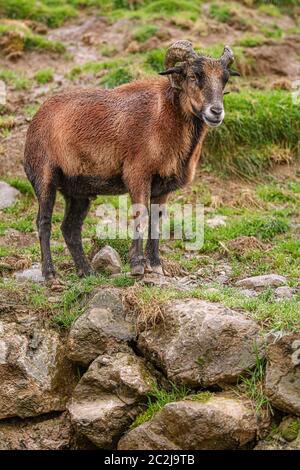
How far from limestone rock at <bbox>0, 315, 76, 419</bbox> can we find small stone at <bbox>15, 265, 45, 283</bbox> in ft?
3.25

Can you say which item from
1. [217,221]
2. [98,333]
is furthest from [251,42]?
[98,333]

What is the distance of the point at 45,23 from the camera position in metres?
19.1

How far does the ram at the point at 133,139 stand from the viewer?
9.70 metres

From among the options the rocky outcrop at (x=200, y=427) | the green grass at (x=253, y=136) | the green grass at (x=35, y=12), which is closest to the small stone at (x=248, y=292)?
the rocky outcrop at (x=200, y=427)

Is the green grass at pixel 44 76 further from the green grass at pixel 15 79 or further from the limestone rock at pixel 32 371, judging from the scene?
the limestone rock at pixel 32 371

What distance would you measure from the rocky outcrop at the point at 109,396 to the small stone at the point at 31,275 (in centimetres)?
185

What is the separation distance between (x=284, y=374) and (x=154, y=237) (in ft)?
9.11

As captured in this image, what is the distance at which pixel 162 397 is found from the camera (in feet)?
28.2

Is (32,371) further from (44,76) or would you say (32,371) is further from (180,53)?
(44,76)

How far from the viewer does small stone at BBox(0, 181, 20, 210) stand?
43.2 ft

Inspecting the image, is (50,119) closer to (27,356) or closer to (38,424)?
(27,356)

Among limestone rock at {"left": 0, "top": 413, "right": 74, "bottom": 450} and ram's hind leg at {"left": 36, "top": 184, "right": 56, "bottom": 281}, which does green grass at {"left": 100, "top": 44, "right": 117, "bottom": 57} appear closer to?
ram's hind leg at {"left": 36, "top": 184, "right": 56, "bottom": 281}

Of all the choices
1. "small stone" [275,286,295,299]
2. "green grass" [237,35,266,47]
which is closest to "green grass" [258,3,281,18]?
A: "green grass" [237,35,266,47]

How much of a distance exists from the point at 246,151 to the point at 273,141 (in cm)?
58
